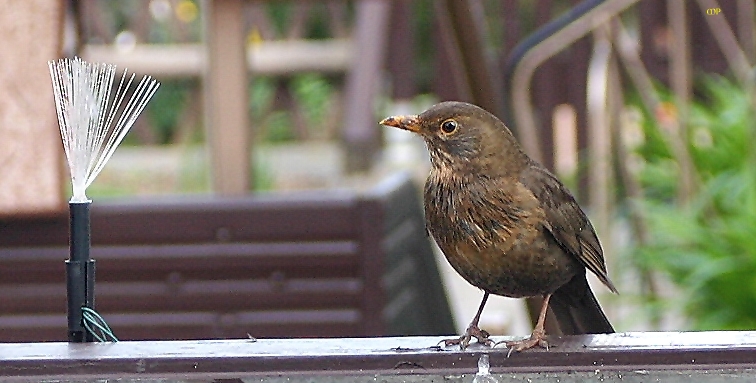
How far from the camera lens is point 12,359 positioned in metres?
1.65

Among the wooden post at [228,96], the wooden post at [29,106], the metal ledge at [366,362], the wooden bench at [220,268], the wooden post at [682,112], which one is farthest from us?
the wooden post at [682,112]

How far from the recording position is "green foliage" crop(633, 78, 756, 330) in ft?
14.0

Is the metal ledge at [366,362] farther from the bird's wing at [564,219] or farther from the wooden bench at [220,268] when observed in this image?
the wooden bench at [220,268]

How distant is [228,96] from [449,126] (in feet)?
6.79

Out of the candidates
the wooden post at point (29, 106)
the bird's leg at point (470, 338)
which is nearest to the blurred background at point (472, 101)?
the wooden post at point (29, 106)

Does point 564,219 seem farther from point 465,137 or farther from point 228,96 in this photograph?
point 228,96

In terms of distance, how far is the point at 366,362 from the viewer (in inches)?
64.6

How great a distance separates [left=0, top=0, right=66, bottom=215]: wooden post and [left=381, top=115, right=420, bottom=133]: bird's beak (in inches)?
41.0

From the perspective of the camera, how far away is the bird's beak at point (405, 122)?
2.17m

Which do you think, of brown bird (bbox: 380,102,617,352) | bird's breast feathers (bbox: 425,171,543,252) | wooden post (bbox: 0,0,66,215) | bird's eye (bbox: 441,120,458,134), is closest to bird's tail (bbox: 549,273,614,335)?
brown bird (bbox: 380,102,617,352)

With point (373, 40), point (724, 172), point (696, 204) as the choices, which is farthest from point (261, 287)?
point (373, 40)

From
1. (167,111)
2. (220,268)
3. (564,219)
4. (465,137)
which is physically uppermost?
(167,111)

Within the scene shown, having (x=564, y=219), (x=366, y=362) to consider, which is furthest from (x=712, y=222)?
(x=366, y=362)

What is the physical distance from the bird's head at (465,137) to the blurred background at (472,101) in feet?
0.73
